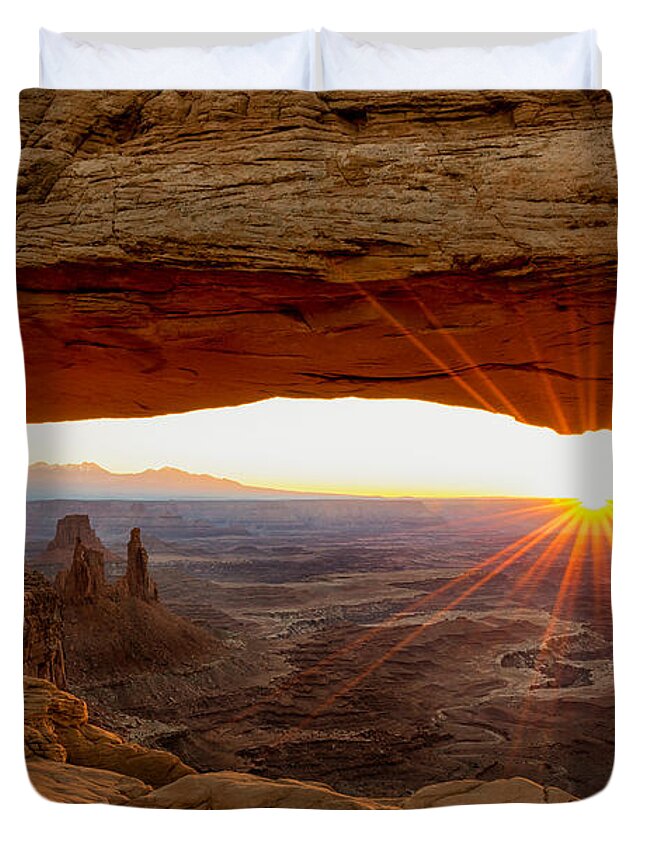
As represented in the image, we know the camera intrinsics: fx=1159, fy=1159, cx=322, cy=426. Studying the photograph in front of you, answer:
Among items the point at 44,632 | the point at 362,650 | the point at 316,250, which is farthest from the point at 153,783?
the point at 316,250

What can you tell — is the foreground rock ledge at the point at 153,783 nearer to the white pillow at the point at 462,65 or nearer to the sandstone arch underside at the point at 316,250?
the sandstone arch underside at the point at 316,250

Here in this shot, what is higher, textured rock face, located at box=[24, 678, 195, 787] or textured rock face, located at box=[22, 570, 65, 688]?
textured rock face, located at box=[22, 570, 65, 688]

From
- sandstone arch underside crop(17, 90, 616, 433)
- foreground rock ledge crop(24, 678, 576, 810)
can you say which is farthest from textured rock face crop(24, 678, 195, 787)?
sandstone arch underside crop(17, 90, 616, 433)

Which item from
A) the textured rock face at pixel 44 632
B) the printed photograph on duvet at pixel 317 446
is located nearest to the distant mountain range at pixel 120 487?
the printed photograph on duvet at pixel 317 446

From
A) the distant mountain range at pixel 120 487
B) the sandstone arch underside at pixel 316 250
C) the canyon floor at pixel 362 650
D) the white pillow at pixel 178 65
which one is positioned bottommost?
the canyon floor at pixel 362 650

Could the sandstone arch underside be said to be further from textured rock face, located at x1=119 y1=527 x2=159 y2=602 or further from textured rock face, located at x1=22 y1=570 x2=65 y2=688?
textured rock face, located at x1=22 y1=570 x2=65 y2=688

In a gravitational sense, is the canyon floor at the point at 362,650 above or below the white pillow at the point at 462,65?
below

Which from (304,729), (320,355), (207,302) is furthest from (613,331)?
(304,729)
